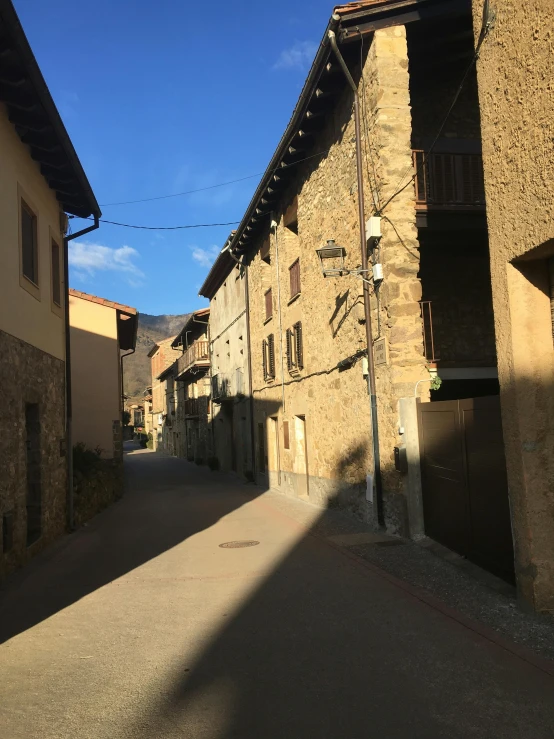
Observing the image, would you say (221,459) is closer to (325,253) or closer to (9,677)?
(325,253)

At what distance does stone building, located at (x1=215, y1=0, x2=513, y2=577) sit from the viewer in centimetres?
857

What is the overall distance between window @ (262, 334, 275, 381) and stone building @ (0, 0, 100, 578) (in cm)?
711

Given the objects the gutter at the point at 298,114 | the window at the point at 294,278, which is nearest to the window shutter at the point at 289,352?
the window at the point at 294,278

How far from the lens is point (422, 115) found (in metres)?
11.5

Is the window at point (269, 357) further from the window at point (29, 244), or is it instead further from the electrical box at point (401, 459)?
the electrical box at point (401, 459)

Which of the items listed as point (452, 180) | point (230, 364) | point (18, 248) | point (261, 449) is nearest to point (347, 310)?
point (452, 180)

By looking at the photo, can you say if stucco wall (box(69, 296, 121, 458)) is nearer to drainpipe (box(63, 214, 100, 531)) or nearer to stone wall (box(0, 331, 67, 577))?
drainpipe (box(63, 214, 100, 531))

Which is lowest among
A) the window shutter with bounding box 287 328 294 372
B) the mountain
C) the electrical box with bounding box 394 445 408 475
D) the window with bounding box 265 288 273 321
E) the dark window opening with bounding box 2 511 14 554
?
the dark window opening with bounding box 2 511 14 554

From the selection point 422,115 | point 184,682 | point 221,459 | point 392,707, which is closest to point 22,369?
point 184,682

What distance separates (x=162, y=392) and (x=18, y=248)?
46546 mm

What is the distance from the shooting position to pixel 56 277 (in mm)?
10977

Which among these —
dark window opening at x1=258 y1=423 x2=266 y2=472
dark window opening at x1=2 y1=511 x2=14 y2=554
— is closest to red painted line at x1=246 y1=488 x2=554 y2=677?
dark window opening at x1=2 y1=511 x2=14 y2=554

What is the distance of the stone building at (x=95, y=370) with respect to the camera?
17750mm

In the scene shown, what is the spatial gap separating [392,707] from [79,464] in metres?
11.6
